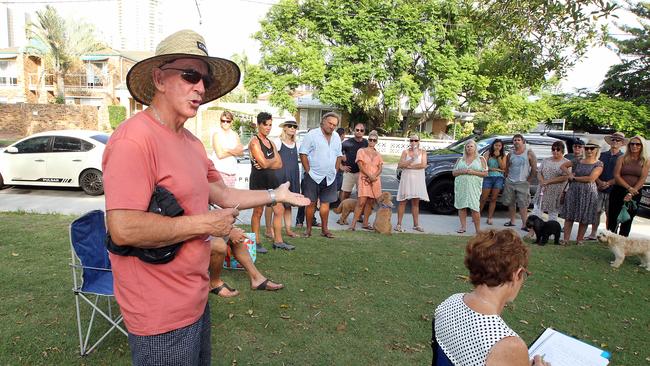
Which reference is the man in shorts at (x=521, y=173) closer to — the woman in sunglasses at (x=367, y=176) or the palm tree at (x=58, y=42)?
the woman in sunglasses at (x=367, y=176)

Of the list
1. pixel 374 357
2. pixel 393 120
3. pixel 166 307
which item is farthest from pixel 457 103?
pixel 166 307

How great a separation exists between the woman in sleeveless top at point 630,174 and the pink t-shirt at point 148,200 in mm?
7343

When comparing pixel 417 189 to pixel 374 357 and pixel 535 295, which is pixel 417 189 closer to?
pixel 535 295

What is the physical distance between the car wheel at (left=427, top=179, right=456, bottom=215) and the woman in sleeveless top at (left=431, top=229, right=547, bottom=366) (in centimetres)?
743

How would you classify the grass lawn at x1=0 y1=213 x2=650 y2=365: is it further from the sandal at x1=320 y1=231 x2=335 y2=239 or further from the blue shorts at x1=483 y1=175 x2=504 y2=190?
the blue shorts at x1=483 y1=175 x2=504 y2=190

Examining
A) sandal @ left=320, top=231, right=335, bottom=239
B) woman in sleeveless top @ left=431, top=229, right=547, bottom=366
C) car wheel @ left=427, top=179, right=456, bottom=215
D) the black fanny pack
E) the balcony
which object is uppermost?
the balcony

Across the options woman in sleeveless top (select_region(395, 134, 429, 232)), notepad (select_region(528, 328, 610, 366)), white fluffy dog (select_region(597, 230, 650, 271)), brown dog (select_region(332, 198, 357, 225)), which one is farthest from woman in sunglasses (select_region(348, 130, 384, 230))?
notepad (select_region(528, 328, 610, 366))

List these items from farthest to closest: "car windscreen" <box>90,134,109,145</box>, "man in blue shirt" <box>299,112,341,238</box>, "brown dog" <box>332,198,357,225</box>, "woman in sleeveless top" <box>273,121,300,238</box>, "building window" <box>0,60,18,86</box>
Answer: "building window" <box>0,60,18,86</box>, "car windscreen" <box>90,134,109,145</box>, "brown dog" <box>332,198,357,225</box>, "man in blue shirt" <box>299,112,341,238</box>, "woman in sleeveless top" <box>273,121,300,238</box>

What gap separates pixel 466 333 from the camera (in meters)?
1.76

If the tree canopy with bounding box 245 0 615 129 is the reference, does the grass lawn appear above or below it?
below

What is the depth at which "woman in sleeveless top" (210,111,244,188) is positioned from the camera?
249 inches

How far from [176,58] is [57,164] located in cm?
1012

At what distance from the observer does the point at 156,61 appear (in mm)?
1724

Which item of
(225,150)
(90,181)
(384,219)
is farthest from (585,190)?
(90,181)
